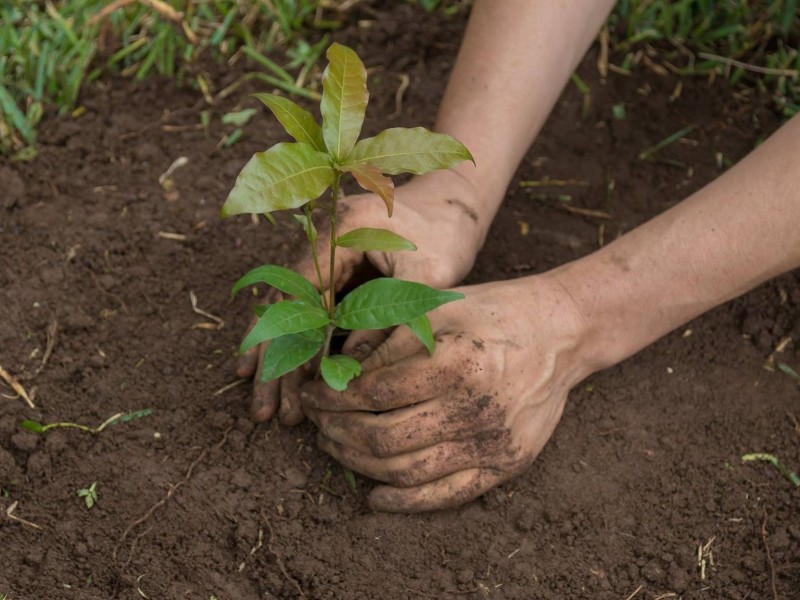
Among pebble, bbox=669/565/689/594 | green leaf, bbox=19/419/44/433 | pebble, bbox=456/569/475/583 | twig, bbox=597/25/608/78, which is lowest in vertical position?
green leaf, bbox=19/419/44/433

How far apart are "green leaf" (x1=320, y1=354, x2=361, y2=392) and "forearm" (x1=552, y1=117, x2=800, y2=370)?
538 millimetres

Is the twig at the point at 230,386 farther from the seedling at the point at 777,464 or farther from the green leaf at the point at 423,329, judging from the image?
the seedling at the point at 777,464

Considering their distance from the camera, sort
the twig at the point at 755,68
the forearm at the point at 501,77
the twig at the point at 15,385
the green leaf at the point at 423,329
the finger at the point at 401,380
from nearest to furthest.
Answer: the green leaf at the point at 423,329
the finger at the point at 401,380
the twig at the point at 15,385
the forearm at the point at 501,77
the twig at the point at 755,68

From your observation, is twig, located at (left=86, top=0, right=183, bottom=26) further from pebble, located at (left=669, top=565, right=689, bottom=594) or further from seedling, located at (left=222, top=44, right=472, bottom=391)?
pebble, located at (left=669, top=565, right=689, bottom=594)

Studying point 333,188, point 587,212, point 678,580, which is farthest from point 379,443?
point 587,212

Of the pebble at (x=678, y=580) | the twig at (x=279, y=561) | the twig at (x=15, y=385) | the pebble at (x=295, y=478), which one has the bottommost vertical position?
Result: the twig at (x=15, y=385)

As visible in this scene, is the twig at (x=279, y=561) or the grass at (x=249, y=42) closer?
the twig at (x=279, y=561)

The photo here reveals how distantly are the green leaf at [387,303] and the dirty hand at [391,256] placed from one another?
0.23 m

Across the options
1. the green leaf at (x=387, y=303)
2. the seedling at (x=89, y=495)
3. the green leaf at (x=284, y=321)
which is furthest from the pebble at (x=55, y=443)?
the green leaf at (x=387, y=303)

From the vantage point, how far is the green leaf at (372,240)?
1.80 m

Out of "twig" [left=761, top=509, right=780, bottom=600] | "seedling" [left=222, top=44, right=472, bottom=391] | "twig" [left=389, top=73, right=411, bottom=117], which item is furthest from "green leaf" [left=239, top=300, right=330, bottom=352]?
"twig" [left=389, top=73, right=411, bottom=117]

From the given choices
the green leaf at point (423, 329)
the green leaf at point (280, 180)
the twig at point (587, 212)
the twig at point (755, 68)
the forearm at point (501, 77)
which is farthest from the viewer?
the twig at point (755, 68)

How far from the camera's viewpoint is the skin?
202cm

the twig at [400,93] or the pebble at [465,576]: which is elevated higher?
the twig at [400,93]
